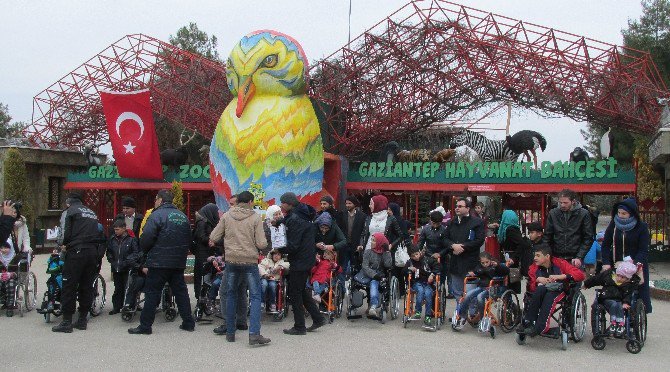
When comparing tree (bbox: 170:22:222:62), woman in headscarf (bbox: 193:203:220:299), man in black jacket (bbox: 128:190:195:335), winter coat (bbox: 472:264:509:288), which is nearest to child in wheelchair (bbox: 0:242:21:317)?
man in black jacket (bbox: 128:190:195:335)

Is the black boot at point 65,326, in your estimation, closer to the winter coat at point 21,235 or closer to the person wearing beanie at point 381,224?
the winter coat at point 21,235

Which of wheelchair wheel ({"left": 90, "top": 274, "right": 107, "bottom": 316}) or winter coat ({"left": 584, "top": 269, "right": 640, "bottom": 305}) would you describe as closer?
winter coat ({"left": 584, "top": 269, "right": 640, "bottom": 305})

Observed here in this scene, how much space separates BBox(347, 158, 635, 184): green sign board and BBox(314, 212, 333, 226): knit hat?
12964 millimetres

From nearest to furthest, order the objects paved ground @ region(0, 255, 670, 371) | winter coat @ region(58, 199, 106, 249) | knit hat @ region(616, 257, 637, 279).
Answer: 1. paved ground @ region(0, 255, 670, 371)
2. knit hat @ region(616, 257, 637, 279)
3. winter coat @ region(58, 199, 106, 249)

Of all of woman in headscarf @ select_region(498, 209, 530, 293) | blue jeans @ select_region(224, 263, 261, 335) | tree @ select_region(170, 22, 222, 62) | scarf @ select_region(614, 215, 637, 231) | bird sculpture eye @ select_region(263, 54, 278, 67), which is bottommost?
blue jeans @ select_region(224, 263, 261, 335)

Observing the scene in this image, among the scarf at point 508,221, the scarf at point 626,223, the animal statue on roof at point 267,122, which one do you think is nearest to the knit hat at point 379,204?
the scarf at point 508,221

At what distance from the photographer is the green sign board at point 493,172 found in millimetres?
20484

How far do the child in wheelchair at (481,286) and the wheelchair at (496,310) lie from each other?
3 centimetres

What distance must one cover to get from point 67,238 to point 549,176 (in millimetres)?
15708

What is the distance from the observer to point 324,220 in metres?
9.92

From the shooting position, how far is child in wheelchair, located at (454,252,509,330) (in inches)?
352

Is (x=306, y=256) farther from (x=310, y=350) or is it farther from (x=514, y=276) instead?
(x=514, y=276)

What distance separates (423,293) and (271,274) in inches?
84.7

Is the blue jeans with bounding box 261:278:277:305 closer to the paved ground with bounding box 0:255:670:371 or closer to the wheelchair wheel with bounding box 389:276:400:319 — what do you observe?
the paved ground with bounding box 0:255:670:371
